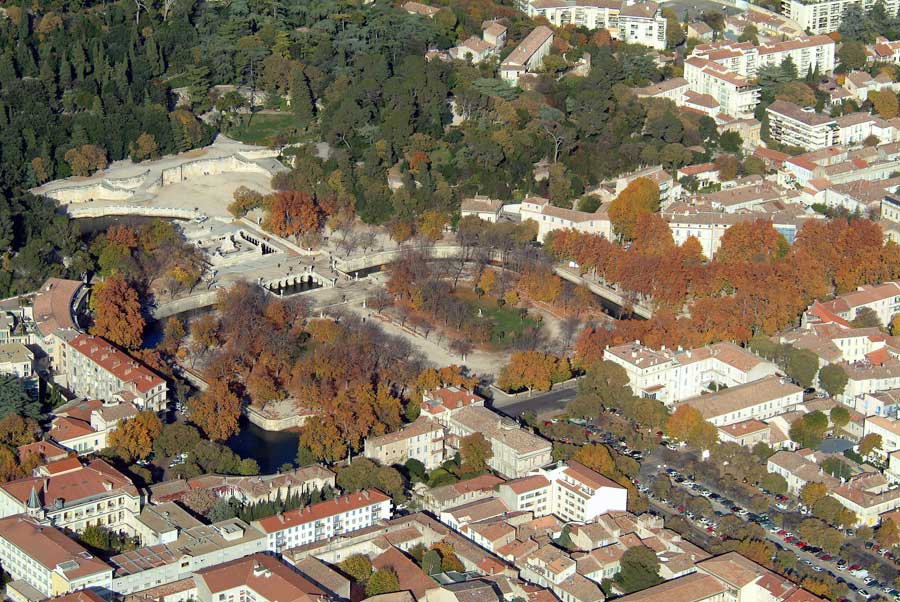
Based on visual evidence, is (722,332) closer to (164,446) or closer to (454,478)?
(454,478)

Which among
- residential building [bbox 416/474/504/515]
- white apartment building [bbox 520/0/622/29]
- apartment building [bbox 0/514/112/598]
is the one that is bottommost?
residential building [bbox 416/474/504/515]

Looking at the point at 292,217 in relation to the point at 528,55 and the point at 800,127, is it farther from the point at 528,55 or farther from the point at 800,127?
the point at 800,127

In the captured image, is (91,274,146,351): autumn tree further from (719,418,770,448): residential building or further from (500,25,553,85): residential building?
(500,25,553,85): residential building

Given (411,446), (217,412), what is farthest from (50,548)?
(411,446)

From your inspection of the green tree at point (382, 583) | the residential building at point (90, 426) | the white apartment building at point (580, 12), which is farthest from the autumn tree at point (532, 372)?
the white apartment building at point (580, 12)

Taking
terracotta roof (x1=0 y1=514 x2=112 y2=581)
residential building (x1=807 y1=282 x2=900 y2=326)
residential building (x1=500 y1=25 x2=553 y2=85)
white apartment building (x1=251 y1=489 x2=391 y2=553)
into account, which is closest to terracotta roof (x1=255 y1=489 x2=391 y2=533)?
white apartment building (x1=251 y1=489 x2=391 y2=553)
